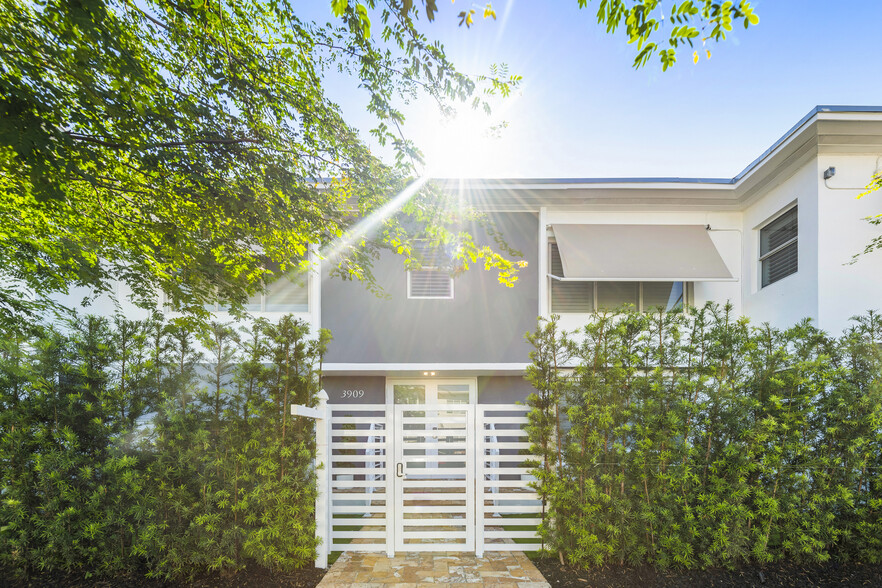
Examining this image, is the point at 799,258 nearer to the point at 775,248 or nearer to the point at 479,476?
the point at 775,248

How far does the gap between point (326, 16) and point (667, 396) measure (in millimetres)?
6517

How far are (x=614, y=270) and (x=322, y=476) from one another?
7.11 m

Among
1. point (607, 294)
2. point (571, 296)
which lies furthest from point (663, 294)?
point (571, 296)

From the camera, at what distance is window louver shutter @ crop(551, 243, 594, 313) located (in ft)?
35.3

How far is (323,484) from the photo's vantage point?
639 centimetres

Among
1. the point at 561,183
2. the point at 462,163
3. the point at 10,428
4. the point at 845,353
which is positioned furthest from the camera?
the point at 561,183

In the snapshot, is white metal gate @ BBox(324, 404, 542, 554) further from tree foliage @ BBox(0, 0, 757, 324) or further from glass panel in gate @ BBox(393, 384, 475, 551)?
tree foliage @ BBox(0, 0, 757, 324)

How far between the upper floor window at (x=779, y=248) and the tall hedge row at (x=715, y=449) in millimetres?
3593

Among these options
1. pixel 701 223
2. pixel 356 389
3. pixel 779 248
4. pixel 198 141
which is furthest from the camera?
pixel 356 389

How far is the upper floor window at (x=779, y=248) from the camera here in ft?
30.1

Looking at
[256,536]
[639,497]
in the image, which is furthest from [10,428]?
[639,497]

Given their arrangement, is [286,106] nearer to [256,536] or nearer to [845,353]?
[256,536]

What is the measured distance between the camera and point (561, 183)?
10.0 m

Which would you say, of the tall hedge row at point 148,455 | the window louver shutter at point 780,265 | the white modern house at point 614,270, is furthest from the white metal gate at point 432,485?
the window louver shutter at point 780,265
